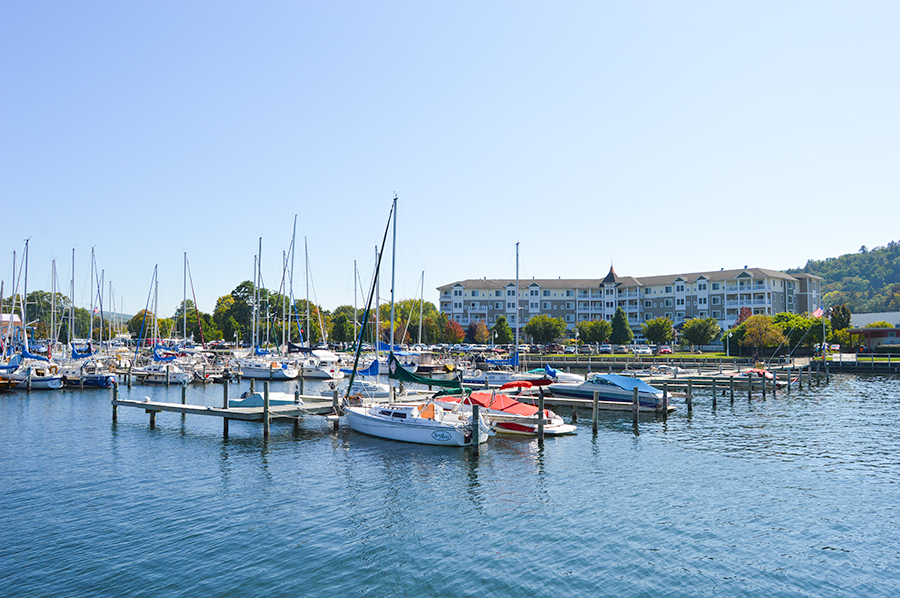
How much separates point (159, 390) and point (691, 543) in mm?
53445

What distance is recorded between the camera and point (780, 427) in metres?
37.9

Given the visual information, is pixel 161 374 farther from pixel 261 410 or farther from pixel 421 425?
pixel 421 425

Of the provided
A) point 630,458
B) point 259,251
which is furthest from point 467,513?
point 259,251

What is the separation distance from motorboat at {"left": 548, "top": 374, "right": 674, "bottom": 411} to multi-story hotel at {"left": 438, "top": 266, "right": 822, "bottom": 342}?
72.4 metres

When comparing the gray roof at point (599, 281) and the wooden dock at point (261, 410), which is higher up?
the gray roof at point (599, 281)

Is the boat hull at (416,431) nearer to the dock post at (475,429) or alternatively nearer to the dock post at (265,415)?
the dock post at (475,429)

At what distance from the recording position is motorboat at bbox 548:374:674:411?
42.5 metres

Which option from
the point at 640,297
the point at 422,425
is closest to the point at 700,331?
the point at 640,297

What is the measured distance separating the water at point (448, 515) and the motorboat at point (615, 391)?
22.1 ft

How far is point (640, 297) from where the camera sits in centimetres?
13300

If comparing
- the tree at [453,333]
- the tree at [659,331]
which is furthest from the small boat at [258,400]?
the tree at [453,333]

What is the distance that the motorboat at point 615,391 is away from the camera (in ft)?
140

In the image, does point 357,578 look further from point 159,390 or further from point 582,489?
point 159,390

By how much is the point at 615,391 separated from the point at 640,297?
93728 millimetres
